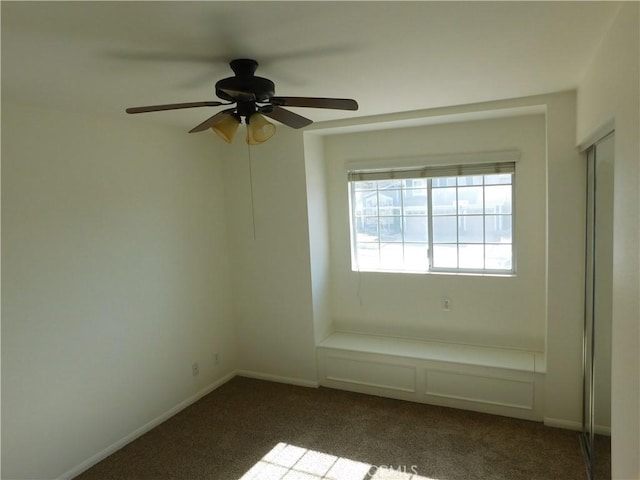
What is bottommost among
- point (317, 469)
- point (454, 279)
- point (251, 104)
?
point (317, 469)

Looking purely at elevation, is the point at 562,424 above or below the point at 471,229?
below

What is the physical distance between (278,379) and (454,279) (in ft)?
6.52

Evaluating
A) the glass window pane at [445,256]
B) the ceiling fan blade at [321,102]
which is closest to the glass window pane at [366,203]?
the glass window pane at [445,256]

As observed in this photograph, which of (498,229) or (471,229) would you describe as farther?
(471,229)

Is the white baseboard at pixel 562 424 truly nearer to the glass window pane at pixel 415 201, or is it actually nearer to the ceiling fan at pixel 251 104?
the glass window pane at pixel 415 201

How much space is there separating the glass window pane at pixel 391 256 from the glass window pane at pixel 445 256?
1.08 ft

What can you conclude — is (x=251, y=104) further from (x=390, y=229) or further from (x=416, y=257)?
(x=416, y=257)

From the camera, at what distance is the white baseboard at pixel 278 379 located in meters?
3.99

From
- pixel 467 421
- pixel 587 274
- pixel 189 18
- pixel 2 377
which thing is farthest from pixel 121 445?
pixel 587 274

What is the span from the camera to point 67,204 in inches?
109

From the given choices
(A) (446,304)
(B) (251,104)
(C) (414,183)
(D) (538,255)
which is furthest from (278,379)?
(B) (251,104)

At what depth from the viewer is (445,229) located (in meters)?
3.86

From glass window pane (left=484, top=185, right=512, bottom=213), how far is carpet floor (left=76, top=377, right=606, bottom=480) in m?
1.74

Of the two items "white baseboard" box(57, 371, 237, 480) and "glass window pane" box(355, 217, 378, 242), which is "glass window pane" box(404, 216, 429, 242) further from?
"white baseboard" box(57, 371, 237, 480)
